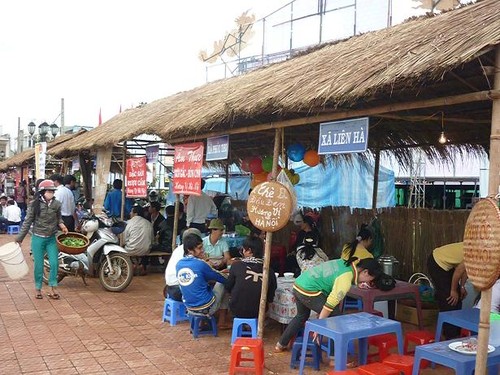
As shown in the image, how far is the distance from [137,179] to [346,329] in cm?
640

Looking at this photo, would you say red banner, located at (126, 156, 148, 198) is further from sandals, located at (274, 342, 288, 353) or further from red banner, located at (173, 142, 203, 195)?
sandals, located at (274, 342, 288, 353)

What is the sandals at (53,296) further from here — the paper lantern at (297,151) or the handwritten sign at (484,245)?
the handwritten sign at (484,245)

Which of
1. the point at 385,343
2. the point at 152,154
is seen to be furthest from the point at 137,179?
the point at 385,343

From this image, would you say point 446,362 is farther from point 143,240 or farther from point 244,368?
point 143,240

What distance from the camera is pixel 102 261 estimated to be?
8766mm

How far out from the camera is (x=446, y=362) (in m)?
3.65

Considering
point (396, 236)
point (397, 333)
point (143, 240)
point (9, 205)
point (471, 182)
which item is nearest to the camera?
point (397, 333)

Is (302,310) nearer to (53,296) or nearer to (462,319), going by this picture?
(462,319)

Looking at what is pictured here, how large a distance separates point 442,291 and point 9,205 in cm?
1659

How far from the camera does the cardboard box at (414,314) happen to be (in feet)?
21.9

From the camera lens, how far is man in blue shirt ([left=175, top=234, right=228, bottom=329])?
5.84 metres

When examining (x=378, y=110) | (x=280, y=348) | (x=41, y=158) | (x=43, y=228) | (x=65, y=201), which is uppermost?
(x=378, y=110)

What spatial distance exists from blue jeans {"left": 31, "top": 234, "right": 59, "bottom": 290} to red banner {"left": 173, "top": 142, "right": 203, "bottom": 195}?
210 cm

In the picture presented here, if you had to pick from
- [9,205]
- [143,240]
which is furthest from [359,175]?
[9,205]
